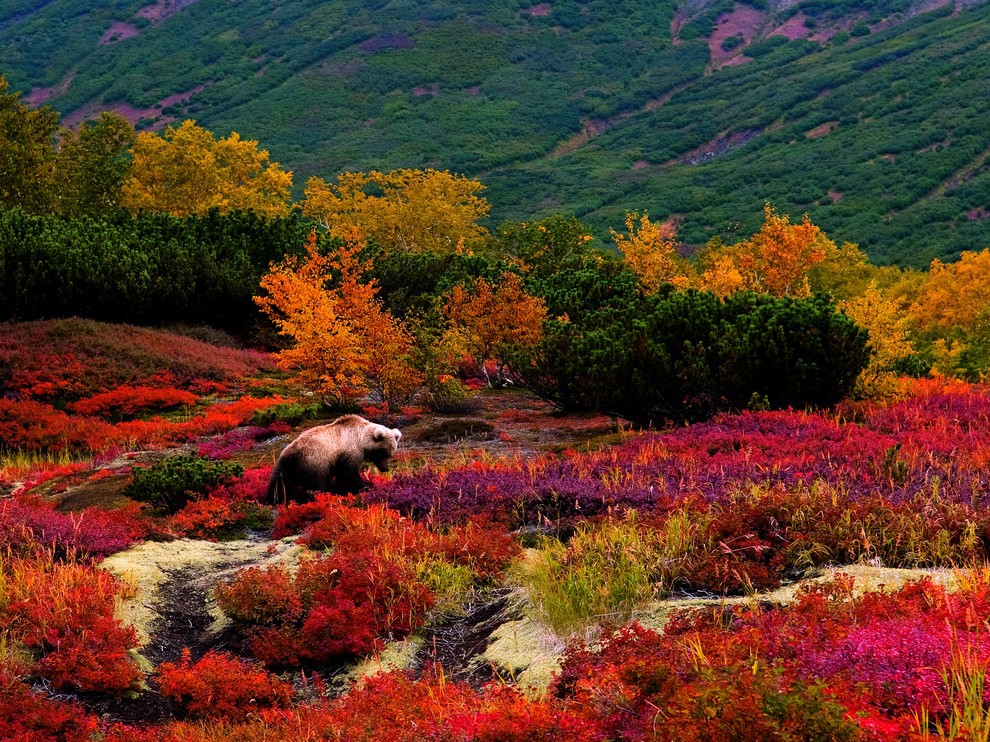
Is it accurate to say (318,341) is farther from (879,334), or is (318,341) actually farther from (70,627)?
(70,627)

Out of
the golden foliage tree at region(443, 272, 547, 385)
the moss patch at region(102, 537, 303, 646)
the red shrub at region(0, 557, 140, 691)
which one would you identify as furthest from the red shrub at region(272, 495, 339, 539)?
the golden foliage tree at region(443, 272, 547, 385)

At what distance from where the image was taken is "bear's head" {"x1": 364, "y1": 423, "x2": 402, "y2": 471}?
12203 millimetres

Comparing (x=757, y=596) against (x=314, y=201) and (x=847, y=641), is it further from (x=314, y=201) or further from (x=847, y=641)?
(x=314, y=201)

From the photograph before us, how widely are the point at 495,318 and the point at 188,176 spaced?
34707 mm

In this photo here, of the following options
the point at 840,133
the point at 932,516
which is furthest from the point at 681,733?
the point at 840,133

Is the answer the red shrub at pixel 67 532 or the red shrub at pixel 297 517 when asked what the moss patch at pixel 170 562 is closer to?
the red shrub at pixel 67 532

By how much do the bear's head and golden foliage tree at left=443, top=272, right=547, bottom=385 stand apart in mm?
14250

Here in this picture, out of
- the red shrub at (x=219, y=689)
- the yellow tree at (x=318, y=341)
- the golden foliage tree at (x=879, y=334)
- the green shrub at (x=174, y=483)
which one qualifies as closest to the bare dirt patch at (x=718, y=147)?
the golden foliage tree at (x=879, y=334)

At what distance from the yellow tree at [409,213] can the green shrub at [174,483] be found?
50529mm

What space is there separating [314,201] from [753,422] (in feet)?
195

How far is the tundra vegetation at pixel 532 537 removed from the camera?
192 inches

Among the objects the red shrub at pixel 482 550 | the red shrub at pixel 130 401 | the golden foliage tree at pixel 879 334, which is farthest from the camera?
the red shrub at pixel 130 401

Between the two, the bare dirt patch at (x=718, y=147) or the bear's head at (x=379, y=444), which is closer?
the bear's head at (x=379, y=444)

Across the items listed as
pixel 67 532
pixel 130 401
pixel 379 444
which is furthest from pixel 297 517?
pixel 130 401
